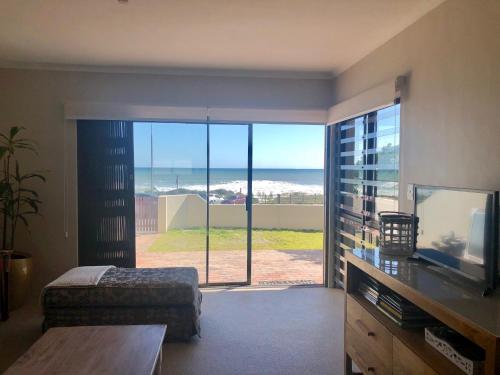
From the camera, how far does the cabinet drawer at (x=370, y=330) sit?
1.89 metres

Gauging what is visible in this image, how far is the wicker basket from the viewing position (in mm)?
2275

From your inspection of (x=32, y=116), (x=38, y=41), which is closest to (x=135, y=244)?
(x=32, y=116)

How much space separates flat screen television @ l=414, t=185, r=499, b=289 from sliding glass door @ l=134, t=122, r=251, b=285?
2532mm

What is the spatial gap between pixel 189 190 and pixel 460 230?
315 centimetres

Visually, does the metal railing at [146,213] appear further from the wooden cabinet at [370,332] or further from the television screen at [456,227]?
the television screen at [456,227]

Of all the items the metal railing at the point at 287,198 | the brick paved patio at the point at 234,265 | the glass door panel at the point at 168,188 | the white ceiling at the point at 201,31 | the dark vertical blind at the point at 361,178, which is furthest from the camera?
the metal railing at the point at 287,198

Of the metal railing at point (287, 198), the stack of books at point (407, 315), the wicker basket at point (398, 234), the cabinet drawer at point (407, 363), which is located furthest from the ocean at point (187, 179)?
the metal railing at point (287, 198)

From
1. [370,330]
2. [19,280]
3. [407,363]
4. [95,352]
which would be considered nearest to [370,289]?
[370,330]

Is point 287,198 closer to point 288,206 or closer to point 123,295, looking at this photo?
point 288,206

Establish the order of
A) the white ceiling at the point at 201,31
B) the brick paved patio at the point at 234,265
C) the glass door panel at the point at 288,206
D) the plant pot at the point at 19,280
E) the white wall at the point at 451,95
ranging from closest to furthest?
1. the white wall at the point at 451,95
2. the white ceiling at the point at 201,31
3. the plant pot at the point at 19,280
4. the brick paved patio at the point at 234,265
5. the glass door panel at the point at 288,206

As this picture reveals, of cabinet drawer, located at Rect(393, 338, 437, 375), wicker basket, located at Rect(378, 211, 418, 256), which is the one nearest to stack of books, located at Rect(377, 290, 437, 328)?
cabinet drawer, located at Rect(393, 338, 437, 375)

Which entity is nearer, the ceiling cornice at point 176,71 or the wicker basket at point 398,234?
the wicker basket at point 398,234

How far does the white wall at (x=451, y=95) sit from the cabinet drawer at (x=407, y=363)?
36.7 inches

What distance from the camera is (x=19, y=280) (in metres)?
3.68
